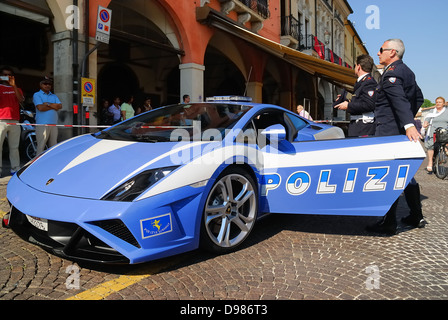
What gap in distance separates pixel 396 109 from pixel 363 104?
687 mm

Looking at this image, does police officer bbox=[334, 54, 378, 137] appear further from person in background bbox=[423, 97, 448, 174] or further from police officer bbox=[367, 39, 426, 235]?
person in background bbox=[423, 97, 448, 174]

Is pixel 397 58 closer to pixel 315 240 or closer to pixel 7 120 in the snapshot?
pixel 315 240

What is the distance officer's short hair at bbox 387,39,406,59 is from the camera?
11.8 feet

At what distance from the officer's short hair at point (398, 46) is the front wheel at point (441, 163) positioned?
15.3 ft

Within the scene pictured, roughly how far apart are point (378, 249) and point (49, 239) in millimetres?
2455

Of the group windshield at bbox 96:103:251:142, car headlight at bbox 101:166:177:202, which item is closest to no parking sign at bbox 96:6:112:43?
windshield at bbox 96:103:251:142

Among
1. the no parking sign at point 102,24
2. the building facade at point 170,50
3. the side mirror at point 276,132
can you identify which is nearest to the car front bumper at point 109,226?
the side mirror at point 276,132

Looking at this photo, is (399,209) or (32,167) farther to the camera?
(399,209)

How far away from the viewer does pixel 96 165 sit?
2604mm

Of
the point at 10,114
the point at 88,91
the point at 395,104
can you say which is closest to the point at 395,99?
the point at 395,104

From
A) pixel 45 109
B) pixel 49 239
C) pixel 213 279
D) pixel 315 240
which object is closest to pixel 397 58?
pixel 315 240

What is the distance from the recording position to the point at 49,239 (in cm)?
230

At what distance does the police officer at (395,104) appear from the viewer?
11.1ft

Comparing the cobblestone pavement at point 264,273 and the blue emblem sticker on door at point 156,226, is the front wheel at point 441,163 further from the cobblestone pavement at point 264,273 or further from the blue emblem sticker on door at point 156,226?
the blue emblem sticker on door at point 156,226
